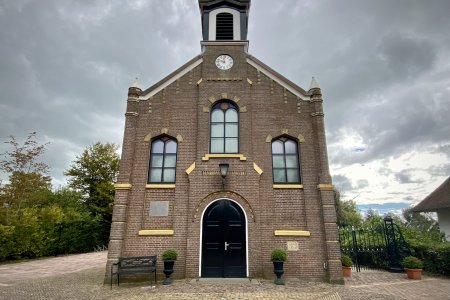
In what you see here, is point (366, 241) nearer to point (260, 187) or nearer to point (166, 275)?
point (260, 187)

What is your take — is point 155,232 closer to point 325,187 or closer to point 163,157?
point 163,157

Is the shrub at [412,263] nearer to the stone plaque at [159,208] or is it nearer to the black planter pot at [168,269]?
the black planter pot at [168,269]

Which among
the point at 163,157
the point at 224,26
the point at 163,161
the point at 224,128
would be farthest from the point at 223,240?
the point at 224,26

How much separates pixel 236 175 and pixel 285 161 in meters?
2.32

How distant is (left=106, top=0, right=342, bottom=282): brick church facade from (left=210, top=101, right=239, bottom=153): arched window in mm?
45

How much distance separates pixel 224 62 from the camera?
1244 centimetres

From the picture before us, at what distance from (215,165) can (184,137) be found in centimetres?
191

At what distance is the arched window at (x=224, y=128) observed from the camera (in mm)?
11172

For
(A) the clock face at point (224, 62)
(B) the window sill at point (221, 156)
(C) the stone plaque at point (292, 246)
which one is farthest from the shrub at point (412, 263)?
(A) the clock face at point (224, 62)

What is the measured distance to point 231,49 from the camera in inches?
497

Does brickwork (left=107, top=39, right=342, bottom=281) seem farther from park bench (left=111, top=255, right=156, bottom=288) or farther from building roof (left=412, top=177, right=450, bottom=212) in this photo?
building roof (left=412, top=177, right=450, bottom=212)

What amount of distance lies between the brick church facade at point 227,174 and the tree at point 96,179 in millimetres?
19554

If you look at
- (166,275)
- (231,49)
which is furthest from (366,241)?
(231,49)

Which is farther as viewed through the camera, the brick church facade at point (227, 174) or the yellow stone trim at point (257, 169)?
the yellow stone trim at point (257, 169)
